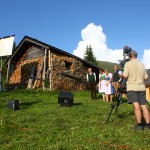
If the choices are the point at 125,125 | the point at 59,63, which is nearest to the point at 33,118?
the point at 125,125

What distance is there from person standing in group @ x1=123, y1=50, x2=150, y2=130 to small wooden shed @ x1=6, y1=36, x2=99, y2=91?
17828 mm

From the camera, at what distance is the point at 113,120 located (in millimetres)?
9562

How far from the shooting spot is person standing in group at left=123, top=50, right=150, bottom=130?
802cm

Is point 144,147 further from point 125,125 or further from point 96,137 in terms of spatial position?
point 125,125

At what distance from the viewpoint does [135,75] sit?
8.27 meters

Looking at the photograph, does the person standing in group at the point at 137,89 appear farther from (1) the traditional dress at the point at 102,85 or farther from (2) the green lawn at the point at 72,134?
(1) the traditional dress at the point at 102,85

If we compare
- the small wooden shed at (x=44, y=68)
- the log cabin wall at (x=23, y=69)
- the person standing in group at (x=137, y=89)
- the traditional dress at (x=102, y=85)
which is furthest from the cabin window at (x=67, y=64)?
the person standing in group at (x=137, y=89)

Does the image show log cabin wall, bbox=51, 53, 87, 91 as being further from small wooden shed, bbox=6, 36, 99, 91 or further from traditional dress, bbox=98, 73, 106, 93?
traditional dress, bbox=98, 73, 106, 93

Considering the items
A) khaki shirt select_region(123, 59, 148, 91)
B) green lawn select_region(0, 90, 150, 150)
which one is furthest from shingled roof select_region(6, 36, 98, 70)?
khaki shirt select_region(123, 59, 148, 91)

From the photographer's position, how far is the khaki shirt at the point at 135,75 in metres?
8.19

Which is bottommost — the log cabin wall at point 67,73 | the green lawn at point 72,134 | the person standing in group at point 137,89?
the green lawn at point 72,134

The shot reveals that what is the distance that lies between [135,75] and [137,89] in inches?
16.9

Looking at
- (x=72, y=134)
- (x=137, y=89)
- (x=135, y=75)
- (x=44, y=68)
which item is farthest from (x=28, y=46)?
(x=72, y=134)

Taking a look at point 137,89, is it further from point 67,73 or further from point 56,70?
point 67,73
